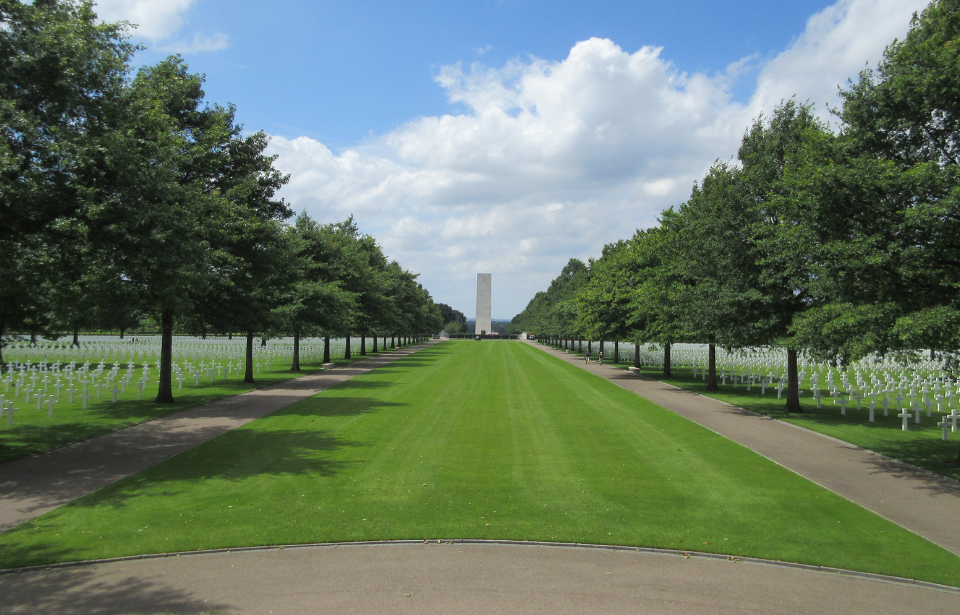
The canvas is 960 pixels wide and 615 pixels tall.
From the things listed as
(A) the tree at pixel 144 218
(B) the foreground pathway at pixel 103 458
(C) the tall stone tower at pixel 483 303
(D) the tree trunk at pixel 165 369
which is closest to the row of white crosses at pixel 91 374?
(D) the tree trunk at pixel 165 369

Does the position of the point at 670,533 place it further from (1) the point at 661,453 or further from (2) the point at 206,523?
(2) the point at 206,523

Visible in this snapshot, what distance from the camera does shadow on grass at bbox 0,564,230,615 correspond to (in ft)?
16.1

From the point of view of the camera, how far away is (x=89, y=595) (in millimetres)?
5133

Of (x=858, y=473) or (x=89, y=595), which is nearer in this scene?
(x=89, y=595)

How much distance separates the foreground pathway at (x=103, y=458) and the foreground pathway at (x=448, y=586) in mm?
2665

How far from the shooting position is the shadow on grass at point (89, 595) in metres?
4.89

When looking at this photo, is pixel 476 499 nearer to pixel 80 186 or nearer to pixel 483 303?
pixel 80 186

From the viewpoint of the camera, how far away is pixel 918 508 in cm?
819

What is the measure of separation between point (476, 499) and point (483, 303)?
12881 cm

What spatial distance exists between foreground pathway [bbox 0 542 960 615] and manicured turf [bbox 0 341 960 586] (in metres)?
0.43

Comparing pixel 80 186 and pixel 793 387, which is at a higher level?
pixel 80 186

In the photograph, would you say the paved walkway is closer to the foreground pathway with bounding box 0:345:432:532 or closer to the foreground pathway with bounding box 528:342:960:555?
the foreground pathway with bounding box 528:342:960:555

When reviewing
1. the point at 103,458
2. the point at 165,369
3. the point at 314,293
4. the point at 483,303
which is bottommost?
the point at 103,458

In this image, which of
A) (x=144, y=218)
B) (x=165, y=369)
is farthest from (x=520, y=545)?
(x=165, y=369)
